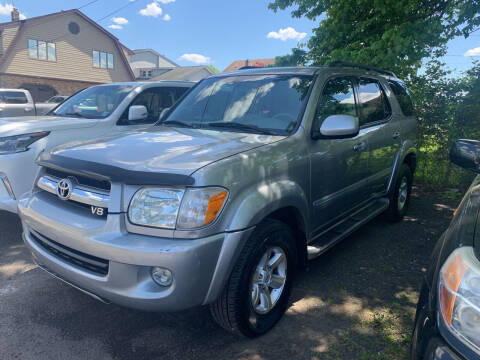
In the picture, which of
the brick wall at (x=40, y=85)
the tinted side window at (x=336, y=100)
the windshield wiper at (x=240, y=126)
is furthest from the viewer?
the brick wall at (x=40, y=85)

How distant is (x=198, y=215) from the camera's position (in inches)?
81.7

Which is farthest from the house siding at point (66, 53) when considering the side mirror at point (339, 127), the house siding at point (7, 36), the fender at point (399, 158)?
the side mirror at point (339, 127)

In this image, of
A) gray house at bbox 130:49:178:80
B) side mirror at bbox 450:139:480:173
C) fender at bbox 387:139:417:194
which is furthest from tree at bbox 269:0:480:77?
gray house at bbox 130:49:178:80

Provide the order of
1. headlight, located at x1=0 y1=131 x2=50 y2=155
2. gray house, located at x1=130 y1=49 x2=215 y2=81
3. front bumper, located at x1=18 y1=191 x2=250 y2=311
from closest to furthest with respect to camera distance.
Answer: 1. front bumper, located at x1=18 y1=191 x2=250 y2=311
2. headlight, located at x1=0 y1=131 x2=50 y2=155
3. gray house, located at x1=130 y1=49 x2=215 y2=81

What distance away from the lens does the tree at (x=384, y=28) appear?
6.14 metres

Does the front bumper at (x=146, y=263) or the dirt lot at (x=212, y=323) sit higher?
the front bumper at (x=146, y=263)

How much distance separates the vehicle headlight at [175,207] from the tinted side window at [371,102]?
2.33 meters

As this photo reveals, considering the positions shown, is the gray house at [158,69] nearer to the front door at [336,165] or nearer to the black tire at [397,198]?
the black tire at [397,198]

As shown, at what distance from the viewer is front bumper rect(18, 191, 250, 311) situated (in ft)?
6.59

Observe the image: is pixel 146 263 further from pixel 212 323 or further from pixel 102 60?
pixel 102 60

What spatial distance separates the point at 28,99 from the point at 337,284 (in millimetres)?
13251

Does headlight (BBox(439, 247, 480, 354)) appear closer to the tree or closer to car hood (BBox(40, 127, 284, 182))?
car hood (BBox(40, 127, 284, 182))

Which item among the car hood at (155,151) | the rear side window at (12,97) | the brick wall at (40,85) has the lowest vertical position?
the car hood at (155,151)

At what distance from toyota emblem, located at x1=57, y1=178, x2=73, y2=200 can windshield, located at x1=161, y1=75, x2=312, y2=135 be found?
1.28 m
